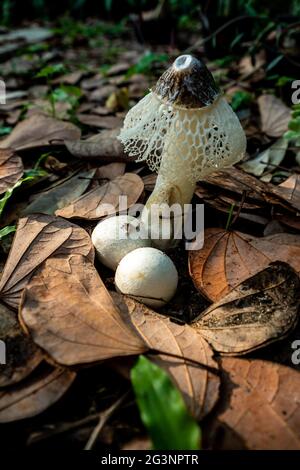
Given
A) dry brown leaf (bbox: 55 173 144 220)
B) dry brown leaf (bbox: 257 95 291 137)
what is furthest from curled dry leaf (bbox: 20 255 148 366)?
dry brown leaf (bbox: 257 95 291 137)

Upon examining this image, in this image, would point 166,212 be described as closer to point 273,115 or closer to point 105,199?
point 105,199

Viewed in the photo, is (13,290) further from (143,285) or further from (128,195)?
(128,195)

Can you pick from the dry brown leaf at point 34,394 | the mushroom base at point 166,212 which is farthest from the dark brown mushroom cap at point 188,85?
the dry brown leaf at point 34,394

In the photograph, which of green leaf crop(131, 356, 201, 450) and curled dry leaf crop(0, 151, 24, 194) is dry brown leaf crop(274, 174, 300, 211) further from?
curled dry leaf crop(0, 151, 24, 194)

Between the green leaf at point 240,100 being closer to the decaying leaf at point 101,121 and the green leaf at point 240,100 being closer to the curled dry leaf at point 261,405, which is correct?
the decaying leaf at point 101,121

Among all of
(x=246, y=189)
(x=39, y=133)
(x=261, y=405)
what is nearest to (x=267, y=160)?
(x=246, y=189)

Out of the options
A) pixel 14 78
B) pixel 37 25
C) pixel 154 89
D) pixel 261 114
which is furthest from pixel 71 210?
pixel 37 25
